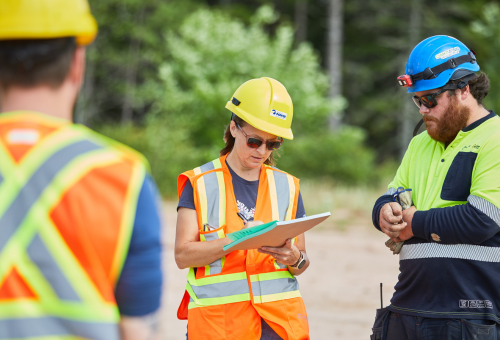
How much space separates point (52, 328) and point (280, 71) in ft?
73.6

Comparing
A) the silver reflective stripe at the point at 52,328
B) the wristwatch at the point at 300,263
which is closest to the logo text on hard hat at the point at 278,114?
the wristwatch at the point at 300,263

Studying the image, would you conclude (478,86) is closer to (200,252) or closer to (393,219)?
(393,219)

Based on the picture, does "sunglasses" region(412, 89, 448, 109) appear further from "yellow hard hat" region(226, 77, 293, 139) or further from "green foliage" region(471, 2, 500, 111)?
"green foliage" region(471, 2, 500, 111)

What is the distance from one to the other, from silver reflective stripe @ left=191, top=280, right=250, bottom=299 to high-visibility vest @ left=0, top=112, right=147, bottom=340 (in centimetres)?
157

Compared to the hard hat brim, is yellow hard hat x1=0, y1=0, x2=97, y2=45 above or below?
above

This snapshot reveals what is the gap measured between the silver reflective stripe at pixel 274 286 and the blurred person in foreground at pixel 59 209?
5.04 ft

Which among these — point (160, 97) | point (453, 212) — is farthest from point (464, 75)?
point (160, 97)

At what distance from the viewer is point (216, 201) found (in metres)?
3.02

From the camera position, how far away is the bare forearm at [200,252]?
282 centimetres

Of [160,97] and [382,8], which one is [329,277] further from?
[382,8]

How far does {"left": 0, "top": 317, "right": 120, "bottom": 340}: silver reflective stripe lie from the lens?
1.31 meters

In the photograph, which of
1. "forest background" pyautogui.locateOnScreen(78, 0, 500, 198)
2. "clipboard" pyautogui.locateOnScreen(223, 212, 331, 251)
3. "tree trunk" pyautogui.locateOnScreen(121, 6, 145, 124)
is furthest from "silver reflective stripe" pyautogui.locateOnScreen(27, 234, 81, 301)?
"tree trunk" pyautogui.locateOnScreen(121, 6, 145, 124)

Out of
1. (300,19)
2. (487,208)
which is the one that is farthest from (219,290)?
(300,19)

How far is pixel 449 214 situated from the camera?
9.02 ft
